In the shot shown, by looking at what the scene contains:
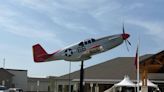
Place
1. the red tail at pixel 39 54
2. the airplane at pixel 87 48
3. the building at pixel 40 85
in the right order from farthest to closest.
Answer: the building at pixel 40 85 < the red tail at pixel 39 54 < the airplane at pixel 87 48

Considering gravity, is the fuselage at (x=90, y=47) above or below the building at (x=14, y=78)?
above

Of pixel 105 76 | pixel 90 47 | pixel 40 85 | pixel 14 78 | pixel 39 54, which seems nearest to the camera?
pixel 90 47

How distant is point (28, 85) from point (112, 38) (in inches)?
2768

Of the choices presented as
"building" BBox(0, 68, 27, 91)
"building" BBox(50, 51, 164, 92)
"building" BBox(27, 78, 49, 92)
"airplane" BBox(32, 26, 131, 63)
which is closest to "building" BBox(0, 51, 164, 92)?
"building" BBox(50, 51, 164, 92)

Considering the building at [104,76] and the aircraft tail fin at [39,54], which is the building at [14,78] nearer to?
the building at [104,76]

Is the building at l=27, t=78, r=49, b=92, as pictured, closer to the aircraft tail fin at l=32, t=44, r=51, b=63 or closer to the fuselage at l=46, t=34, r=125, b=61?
the aircraft tail fin at l=32, t=44, r=51, b=63

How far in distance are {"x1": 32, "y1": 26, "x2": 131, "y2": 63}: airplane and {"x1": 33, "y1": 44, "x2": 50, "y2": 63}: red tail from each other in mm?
100

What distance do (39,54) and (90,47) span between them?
5513mm

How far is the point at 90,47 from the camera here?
1489 inches

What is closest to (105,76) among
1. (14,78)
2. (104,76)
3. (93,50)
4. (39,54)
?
(104,76)

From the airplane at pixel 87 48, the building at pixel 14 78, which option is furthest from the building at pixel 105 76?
the building at pixel 14 78

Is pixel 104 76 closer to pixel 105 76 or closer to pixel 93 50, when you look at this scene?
pixel 105 76

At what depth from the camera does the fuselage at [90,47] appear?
37575 mm

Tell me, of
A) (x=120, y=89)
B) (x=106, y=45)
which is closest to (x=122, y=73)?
(x=120, y=89)
